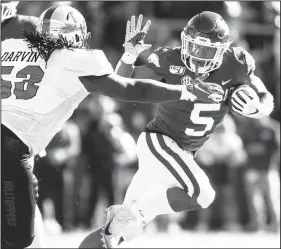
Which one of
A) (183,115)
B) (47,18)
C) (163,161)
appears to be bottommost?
(163,161)

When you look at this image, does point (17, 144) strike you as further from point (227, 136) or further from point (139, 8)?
point (227, 136)

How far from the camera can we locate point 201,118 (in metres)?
2.85

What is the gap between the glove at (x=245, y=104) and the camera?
272cm

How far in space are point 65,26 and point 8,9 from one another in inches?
13.4

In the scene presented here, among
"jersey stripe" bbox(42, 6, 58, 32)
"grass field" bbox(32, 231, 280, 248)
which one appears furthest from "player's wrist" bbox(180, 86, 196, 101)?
"grass field" bbox(32, 231, 280, 248)

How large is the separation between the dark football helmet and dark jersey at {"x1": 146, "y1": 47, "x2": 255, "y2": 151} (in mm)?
38

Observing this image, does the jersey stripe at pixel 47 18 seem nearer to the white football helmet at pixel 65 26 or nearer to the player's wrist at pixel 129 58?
the white football helmet at pixel 65 26

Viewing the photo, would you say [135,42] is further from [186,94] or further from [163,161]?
[163,161]

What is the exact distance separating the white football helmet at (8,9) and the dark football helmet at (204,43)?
2.02 feet

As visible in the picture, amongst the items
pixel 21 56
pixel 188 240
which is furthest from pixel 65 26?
pixel 188 240

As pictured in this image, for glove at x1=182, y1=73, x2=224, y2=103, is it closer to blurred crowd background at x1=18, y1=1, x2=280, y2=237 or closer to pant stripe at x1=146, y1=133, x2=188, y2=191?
pant stripe at x1=146, y1=133, x2=188, y2=191

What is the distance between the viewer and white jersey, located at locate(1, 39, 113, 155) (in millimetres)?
2572

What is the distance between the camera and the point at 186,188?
9.27 ft

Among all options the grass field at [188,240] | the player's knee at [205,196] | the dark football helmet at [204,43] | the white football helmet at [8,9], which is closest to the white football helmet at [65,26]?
the white football helmet at [8,9]
